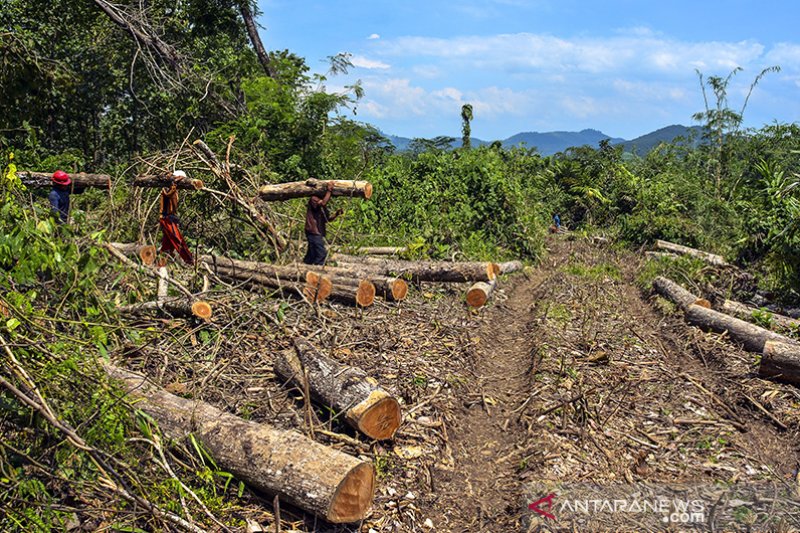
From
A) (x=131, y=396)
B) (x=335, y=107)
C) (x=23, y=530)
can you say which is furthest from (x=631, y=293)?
(x=23, y=530)

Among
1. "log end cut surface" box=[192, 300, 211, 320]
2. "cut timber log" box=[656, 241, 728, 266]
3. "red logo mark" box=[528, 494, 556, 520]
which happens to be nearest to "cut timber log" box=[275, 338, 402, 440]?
"red logo mark" box=[528, 494, 556, 520]

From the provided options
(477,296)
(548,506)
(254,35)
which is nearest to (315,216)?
(477,296)

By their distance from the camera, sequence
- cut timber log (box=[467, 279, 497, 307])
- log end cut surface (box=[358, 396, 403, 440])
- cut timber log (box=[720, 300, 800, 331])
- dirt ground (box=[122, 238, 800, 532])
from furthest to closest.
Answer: cut timber log (box=[467, 279, 497, 307]), cut timber log (box=[720, 300, 800, 331]), log end cut surface (box=[358, 396, 403, 440]), dirt ground (box=[122, 238, 800, 532])

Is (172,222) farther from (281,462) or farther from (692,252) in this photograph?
(692,252)

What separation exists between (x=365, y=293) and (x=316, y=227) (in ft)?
5.71

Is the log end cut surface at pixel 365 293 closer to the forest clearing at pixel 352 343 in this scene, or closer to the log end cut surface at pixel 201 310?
the forest clearing at pixel 352 343

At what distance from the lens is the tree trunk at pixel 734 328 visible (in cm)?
764

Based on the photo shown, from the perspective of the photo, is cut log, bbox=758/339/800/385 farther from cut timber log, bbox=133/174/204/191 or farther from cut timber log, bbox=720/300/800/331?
cut timber log, bbox=133/174/204/191

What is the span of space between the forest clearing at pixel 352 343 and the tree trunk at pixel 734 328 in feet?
0.14

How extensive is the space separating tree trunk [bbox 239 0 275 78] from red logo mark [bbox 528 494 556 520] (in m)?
18.1

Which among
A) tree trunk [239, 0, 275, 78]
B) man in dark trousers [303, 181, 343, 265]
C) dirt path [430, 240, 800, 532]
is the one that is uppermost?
tree trunk [239, 0, 275, 78]

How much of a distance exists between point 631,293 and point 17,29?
16193 millimetres

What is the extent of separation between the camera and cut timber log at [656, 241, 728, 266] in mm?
13186

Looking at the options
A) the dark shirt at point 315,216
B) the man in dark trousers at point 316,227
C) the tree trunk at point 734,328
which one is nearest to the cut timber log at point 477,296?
the man in dark trousers at point 316,227
